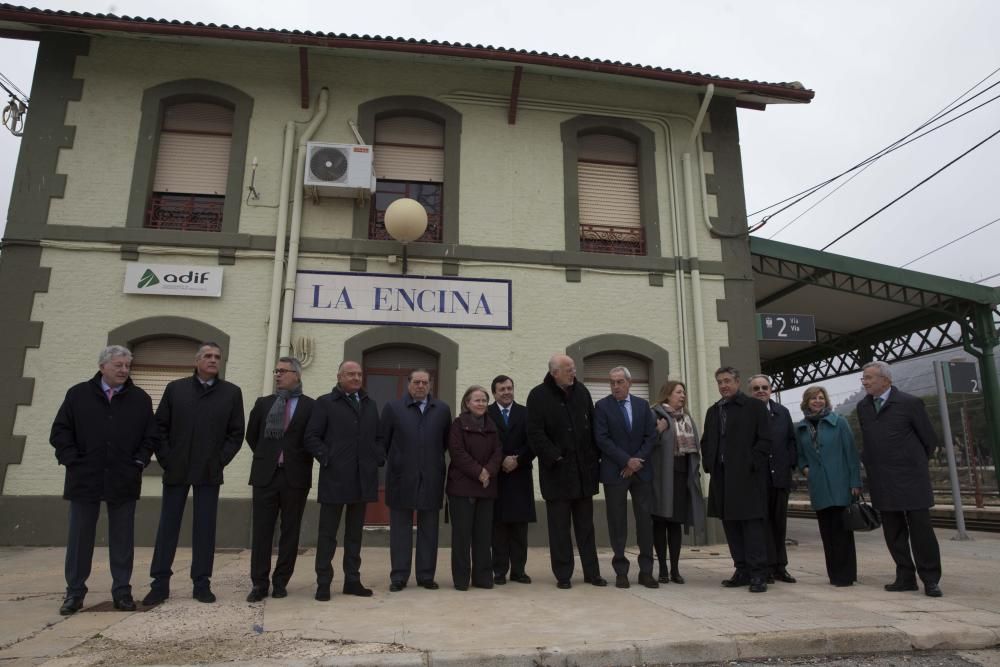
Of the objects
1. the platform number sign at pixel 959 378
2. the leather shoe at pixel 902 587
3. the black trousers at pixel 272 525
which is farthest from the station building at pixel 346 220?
the leather shoe at pixel 902 587

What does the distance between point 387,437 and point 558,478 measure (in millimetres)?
1504

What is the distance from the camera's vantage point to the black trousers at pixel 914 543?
5.44m

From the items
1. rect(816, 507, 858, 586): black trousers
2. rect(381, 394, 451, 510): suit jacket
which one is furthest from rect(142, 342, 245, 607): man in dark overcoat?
rect(816, 507, 858, 586): black trousers

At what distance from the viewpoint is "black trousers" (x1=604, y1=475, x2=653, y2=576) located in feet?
18.6

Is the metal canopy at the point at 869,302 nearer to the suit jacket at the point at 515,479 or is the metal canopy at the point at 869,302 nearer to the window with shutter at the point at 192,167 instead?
the suit jacket at the point at 515,479

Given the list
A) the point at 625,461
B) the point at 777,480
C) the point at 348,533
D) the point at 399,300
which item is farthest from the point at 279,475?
the point at 777,480

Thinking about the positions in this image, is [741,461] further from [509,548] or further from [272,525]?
[272,525]

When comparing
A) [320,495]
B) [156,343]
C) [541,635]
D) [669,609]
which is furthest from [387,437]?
[156,343]

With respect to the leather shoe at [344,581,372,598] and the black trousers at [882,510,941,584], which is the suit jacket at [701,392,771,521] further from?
the leather shoe at [344,581,372,598]

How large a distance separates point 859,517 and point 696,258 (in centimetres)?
489

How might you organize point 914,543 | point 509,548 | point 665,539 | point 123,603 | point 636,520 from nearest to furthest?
point 123,603 → point 914,543 → point 636,520 → point 665,539 → point 509,548

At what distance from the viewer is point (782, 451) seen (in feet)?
20.5

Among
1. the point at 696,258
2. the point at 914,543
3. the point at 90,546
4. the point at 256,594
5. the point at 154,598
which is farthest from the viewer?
the point at 696,258

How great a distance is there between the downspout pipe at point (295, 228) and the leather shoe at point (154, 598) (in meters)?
3.90
